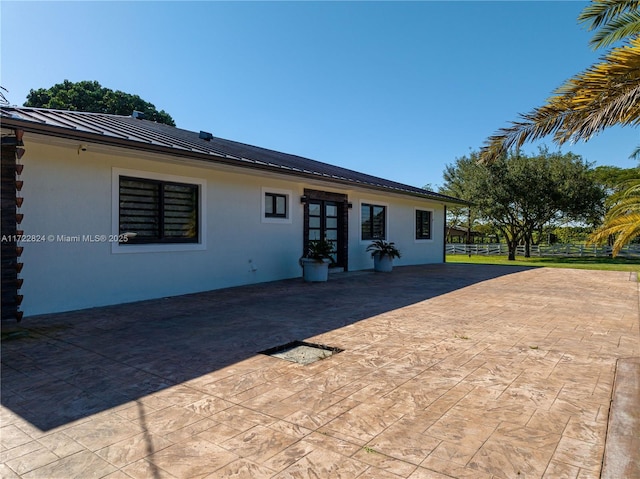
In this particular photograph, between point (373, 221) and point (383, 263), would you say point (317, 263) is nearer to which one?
point (383, 263)

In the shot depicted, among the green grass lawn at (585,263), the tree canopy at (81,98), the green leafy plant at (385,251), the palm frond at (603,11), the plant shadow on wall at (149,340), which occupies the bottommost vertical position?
the plant shadow on wall at (149,340)

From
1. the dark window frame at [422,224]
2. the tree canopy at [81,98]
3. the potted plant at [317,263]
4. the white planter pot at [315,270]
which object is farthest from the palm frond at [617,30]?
the tree canopy at [81,98]

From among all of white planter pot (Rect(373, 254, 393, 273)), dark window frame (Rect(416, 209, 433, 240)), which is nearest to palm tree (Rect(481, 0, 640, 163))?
white planter pot (Rect(373, 254, 393, 273))

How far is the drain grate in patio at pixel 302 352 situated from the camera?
4.16m

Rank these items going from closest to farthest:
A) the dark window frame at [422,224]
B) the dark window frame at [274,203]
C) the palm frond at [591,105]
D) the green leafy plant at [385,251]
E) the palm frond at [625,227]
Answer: the palm frond at [591,105]
the palm frond at [625,227]
the dark window frame at [274,203]
the green leafy plant at [385,251]
the dark window frame at [422,224]

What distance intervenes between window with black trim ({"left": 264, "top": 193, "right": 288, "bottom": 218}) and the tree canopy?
70.8ft

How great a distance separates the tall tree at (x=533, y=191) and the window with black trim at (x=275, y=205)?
18.0 meters

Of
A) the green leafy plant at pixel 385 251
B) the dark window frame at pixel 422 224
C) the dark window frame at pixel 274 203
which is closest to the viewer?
the dark window frame at pixel 274 203

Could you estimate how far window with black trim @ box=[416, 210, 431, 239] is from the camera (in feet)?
57.0

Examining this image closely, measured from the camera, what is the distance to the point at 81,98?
25.7 meters

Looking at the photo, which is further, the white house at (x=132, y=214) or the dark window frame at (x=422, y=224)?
the dark window frame at (x=422, y=224)

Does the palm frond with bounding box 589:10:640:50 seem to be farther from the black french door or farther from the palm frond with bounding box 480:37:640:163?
the black french door

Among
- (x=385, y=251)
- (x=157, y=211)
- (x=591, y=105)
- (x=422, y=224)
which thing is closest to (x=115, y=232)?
(x=157, y=211)

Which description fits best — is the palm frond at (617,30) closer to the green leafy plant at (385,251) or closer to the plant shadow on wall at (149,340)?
the plant shadow on wall at (149,340)
